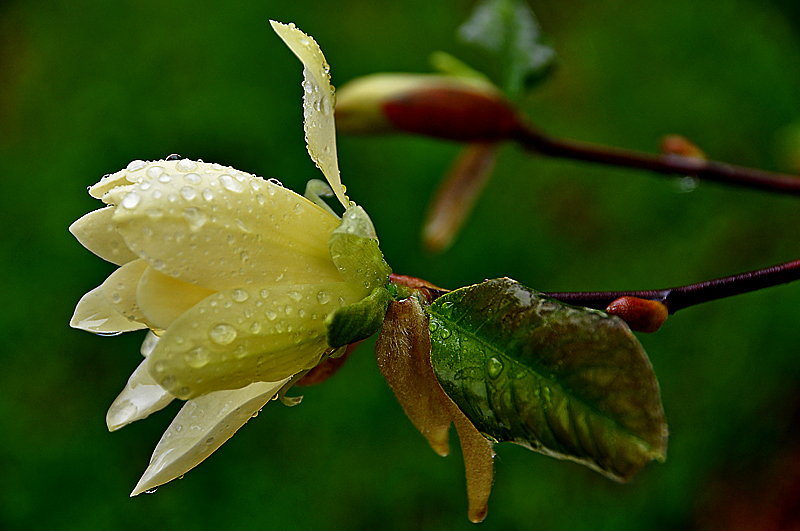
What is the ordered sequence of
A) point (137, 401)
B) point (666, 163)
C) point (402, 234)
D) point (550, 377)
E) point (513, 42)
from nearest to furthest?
point (550, 377), point (137, 401), point (666, 163), point (513, 42), point (402, 234)

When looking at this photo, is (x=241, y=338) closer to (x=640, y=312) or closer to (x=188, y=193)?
(x=188, y=193)

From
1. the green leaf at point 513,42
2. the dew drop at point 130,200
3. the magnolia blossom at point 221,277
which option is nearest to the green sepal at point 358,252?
the magnolia blossom at point 221,277

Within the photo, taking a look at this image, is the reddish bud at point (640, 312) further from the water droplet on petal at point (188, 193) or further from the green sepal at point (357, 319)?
the water droplet on petal at point (188, 193)

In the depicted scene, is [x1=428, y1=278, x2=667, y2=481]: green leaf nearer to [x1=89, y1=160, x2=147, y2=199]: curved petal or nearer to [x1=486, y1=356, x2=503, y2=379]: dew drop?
[x1=486, y1=356, x2=503, y2=379]: dew drop

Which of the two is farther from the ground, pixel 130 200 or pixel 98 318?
pixel 130 200

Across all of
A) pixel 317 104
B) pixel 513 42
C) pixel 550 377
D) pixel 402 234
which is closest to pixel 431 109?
pixel 513 42

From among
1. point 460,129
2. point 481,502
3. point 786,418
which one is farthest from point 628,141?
point 481,502

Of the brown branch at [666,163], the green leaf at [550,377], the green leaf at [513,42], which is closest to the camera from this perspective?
the green leaf at [550,377]

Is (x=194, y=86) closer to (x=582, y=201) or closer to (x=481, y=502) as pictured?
(x=582, y=201)
